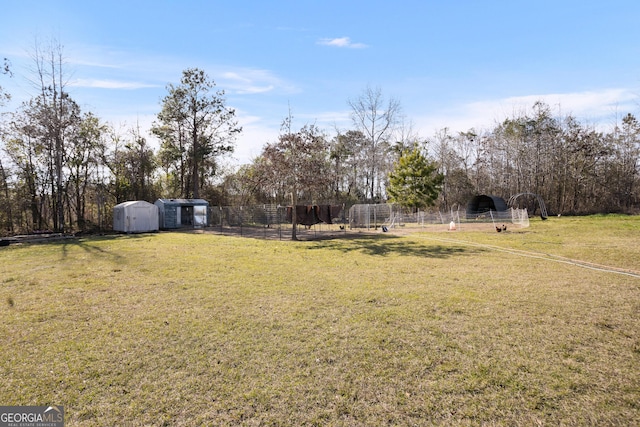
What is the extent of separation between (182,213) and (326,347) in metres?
24.2

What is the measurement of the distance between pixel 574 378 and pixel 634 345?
4.72 feet

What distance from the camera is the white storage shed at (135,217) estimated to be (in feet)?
68.4

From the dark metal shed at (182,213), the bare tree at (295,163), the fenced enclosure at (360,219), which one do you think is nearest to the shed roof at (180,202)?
Result: the dark metal shed at (182,213)

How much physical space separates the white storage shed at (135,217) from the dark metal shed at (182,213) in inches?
65.3

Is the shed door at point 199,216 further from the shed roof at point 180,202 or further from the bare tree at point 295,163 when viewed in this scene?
the bare tree at point 295,163

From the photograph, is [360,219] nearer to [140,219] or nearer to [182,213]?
[182,213]

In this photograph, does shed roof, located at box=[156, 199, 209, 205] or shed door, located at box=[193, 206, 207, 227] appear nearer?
shed roof, located at box=[156, 199, 209, 205]

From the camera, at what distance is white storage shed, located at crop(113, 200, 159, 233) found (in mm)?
20844

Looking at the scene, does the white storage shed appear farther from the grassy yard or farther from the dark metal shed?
the grassy yard

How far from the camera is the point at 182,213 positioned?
25.3m

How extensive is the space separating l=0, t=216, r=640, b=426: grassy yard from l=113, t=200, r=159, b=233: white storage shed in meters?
13.6

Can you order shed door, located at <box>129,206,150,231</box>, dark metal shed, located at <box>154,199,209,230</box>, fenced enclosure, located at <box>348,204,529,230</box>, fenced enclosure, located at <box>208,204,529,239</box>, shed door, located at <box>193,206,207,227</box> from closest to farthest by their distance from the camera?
shed door, located at <box>129,206,150,231</box> < fenced enclosure, located at <box>208,204,529,239</box> < fenced enclosure, located at <box>348,204,529,230</box> < dark metal shed, located at <box>154,199,209,230</box> < shed door, located at <box>193,206,207,227</box>

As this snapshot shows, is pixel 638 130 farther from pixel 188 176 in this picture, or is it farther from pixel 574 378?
pixel 188 176

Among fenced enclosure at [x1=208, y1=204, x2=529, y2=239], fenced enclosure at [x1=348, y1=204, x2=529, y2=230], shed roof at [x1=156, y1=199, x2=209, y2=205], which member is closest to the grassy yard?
fenced enclosure at [x1=208, y1=204, x2=529, y2=239]
